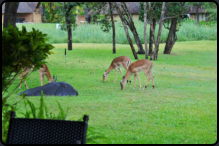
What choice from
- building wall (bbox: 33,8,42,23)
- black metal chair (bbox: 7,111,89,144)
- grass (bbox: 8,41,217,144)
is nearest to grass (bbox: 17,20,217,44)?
building wall (bbox: 33,8,42,23)

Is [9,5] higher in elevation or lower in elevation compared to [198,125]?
higher

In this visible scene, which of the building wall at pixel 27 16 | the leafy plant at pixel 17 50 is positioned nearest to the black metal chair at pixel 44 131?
the leafy plant at pixel 17 50

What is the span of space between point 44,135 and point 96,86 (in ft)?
26.2

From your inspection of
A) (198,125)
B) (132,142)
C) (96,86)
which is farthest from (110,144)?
(96,86)

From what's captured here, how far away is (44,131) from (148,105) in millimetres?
5398

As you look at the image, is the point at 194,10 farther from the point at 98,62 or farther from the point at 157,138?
the point at 157,138

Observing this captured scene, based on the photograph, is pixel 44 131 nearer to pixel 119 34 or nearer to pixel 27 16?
pixel 119 34

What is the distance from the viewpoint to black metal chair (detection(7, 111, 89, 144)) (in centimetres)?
331

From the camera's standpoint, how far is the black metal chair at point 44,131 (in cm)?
331

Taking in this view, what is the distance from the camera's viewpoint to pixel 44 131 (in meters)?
3.33

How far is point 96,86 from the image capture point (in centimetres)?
1131

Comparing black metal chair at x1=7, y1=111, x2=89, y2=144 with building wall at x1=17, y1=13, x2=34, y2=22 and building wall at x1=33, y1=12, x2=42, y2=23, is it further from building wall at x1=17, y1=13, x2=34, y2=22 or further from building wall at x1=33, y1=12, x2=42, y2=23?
building wall at x1=17, y1=13, x2=34, y2=22

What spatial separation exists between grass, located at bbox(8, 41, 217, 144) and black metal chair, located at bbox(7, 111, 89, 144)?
2185mm

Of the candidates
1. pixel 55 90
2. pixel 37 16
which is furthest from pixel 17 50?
pixel 37 16
